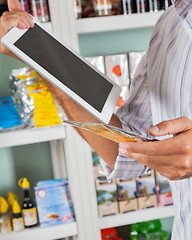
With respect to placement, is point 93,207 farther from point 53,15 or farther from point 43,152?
point 53,15

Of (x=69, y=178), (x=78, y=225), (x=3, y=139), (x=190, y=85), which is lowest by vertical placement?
(x=78, y=225)

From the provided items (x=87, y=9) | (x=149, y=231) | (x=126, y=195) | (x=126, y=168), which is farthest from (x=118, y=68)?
(x=149, y=231)

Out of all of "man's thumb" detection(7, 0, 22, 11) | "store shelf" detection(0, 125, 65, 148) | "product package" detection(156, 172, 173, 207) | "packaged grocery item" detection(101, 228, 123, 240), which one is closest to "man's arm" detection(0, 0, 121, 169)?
"man's thumb" detection(7, 0, 22, 11)

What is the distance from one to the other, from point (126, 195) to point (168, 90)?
788 millimetres

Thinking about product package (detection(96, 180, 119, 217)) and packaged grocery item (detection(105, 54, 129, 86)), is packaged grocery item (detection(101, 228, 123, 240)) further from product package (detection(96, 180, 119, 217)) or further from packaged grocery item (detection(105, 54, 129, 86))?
packaged grocery item (detection(105, 54, 129, 86))

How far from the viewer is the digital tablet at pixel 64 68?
2.65 ft

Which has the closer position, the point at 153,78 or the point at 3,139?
the point at 153,78

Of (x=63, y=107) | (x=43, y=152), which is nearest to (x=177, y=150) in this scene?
(x=63, y=107)

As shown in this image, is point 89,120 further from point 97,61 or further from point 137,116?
point 97,61

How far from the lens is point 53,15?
146cm

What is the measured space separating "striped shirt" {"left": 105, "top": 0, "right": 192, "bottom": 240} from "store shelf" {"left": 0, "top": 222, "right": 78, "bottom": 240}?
529mm

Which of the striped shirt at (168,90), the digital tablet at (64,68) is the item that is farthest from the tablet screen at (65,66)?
the striped shirt at (168,90)

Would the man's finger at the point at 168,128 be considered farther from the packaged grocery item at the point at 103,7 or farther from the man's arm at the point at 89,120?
the packaged grocery item at the point at 103,7

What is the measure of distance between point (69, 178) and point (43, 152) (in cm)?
35
